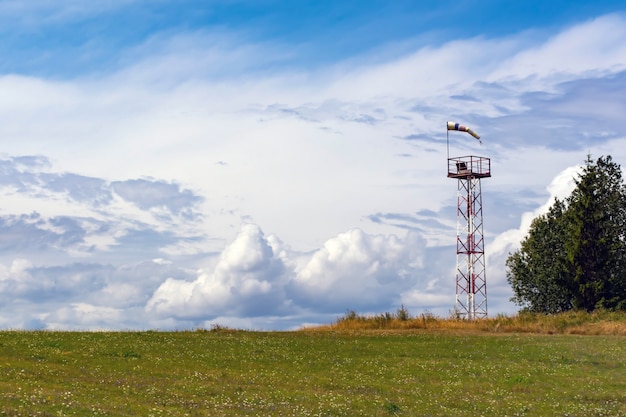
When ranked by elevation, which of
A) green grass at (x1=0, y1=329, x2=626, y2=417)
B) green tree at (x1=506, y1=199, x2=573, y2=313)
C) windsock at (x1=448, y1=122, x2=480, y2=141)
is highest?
windsock at (x1=448, y1=122, x2=480, y2=141)

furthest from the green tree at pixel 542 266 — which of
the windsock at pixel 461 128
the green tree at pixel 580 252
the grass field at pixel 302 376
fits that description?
the grass field at pixel 302 376

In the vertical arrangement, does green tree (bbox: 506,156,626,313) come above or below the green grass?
above

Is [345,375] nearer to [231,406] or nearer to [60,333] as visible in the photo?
[231,406]

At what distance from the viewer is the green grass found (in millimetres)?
27625

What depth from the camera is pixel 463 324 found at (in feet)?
229

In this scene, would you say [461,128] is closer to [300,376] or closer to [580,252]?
[580,252]

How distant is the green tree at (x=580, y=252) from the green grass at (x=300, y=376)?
32141 mm

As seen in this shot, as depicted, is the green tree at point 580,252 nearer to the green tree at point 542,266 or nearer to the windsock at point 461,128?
the green tree at point 542,266

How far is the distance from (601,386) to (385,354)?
553 inches

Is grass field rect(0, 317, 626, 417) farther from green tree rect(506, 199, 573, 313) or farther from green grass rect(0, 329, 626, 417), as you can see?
green tree rect(506, 199, 573, 313)

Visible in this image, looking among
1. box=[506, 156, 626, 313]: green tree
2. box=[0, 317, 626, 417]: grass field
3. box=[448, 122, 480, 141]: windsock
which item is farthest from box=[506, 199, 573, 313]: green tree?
box=[0, 317, 626, 417]: grass field

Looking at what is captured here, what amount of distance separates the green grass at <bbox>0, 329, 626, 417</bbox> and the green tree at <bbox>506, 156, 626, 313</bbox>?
3214cm

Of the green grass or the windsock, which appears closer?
the green grass

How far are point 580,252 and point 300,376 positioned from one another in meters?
58.6
